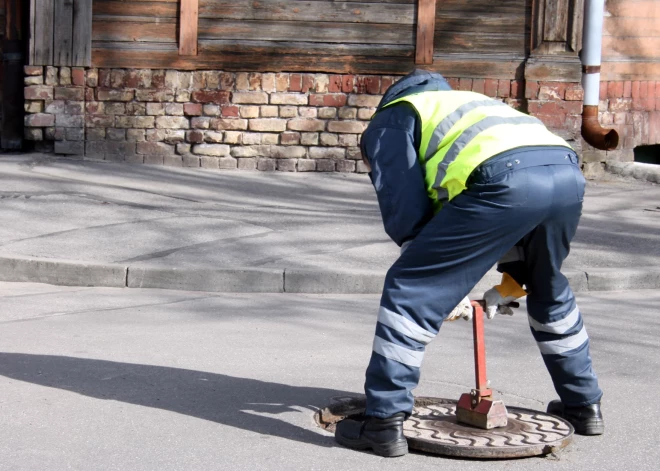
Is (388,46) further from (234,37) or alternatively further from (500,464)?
(500,464)

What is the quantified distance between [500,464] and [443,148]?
3.76 ft

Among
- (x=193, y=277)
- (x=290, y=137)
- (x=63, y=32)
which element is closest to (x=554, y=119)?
(x=290, y=137)

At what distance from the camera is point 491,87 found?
1238 centimetres

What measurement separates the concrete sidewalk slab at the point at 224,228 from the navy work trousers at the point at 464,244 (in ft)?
11.0

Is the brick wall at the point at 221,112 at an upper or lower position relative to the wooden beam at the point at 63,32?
lower

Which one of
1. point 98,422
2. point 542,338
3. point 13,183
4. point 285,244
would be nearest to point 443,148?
point 542,338

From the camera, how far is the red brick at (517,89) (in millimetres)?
12352

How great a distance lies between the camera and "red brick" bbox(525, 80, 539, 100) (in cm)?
1226

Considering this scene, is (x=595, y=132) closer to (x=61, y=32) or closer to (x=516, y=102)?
(x=516, y=102)

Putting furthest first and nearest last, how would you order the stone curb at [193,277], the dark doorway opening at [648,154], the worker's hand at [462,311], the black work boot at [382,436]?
1. the dark doorway opening at [648,154]
2. the stone curb at [193,277]
3. the worker's hand at [462,311]
4. the black work boot at [382,436]

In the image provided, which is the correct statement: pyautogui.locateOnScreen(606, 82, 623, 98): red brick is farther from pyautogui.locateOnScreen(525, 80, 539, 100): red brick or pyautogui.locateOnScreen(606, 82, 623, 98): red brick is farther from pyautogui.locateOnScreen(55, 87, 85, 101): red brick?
pyautogui.locateOnScreen(55, 87, 85, 101): red brick

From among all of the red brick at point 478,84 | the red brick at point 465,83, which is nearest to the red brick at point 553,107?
the red brick at point 478,84

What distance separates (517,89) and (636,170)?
175 centimetres

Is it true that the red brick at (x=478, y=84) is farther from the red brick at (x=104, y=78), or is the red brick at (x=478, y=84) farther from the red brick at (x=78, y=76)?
the red brick at (x=78, y=76)
